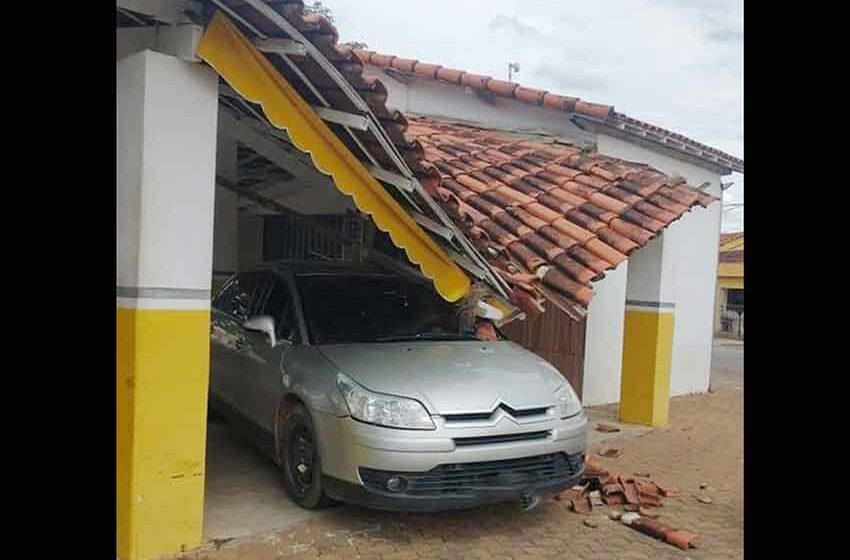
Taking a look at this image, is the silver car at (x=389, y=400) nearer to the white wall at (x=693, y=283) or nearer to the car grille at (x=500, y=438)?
the car grille at (x=500, y=438)

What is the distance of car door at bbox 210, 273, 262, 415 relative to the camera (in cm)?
634

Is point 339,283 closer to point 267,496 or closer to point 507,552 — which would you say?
point 267,496

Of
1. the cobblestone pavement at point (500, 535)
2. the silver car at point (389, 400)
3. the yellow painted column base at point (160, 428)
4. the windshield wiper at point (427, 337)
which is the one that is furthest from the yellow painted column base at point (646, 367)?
the yellow painted column base at point (160, 428)

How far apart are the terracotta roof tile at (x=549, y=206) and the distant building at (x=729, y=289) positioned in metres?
22.0

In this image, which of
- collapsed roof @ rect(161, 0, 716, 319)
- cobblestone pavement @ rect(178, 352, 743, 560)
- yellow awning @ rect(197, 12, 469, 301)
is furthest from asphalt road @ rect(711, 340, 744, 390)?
yellow awning @ rect(197, 12, 469, 301)

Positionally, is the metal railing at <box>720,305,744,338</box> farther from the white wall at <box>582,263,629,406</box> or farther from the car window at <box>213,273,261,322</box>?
the car window at <box>213,273,261,322</box>

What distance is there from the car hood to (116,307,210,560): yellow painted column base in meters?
1.07

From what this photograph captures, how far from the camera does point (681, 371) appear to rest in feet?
39.1

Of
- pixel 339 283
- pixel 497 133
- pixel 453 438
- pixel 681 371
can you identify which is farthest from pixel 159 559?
pixel 681 371

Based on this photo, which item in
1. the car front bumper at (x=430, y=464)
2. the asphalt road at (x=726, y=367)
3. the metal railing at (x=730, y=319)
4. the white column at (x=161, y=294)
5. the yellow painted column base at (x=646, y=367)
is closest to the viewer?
the white column at (x=161, y=294)

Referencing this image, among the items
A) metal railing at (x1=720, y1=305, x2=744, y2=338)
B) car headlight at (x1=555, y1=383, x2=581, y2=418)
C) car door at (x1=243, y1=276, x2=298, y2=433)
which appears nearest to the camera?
car headlight at (x1=555, y1=383, x2=581, y2=418)

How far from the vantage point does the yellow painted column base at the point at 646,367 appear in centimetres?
888

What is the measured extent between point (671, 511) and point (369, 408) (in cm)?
276

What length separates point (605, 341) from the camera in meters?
10.4
